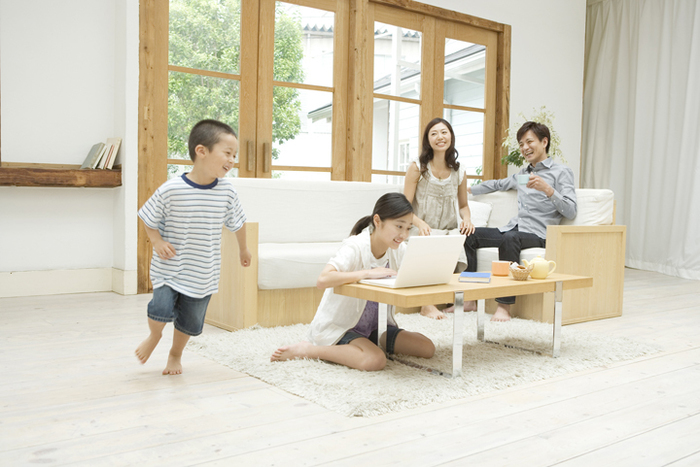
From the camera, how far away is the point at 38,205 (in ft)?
11.7

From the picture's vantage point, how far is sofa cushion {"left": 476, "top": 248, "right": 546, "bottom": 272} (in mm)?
3217

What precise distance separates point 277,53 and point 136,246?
5.37ft

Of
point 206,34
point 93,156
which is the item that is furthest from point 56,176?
point 206,34

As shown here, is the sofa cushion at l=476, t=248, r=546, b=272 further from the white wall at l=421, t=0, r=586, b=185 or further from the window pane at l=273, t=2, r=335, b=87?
the white wall at l=421, t=0, r=586, b=185

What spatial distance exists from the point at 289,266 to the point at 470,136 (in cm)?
303

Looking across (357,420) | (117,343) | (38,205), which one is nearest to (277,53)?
(38,205)

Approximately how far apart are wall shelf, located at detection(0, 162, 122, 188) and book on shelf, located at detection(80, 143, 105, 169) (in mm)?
48

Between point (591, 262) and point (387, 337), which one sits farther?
point (591, 262)

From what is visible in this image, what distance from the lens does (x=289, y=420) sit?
62.9 inches

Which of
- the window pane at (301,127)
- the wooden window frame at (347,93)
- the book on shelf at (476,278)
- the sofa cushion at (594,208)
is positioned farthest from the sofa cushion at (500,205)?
the book on shelf at (476,278)

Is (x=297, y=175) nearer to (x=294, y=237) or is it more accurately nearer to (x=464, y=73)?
(x=294, y=237)

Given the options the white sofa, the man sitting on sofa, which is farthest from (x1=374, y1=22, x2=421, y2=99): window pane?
the man sitting on sofa

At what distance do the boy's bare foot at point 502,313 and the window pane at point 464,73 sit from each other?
246 cm

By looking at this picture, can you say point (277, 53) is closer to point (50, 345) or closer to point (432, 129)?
point (432, 129)
